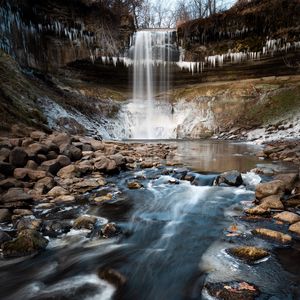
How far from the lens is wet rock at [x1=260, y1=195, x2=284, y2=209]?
5.18m

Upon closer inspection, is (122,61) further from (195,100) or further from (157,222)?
(157,222)

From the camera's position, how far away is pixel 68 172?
7.48 m

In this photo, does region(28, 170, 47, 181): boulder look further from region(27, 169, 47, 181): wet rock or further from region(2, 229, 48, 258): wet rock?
region(2, 229, 48, 258): wet rock

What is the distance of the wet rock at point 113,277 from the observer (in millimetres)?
3401

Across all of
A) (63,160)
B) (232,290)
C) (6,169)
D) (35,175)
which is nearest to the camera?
(232,290)

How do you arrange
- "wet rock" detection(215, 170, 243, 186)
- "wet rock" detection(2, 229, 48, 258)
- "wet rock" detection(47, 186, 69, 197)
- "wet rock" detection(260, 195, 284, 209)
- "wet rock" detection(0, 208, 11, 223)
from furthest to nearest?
"wet rock" detection(215, 170, 243, 186) < "wet rock" detection(47, 186, 69, 197) < "wet rock" detection(260, 195, 284, 209) < "wet rock" detection(0, 208, 11, 223) < "wet rock" detection(2, 229, 48, 258)

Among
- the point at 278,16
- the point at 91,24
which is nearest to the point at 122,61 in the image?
the point at 91,24

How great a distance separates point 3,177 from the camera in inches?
254

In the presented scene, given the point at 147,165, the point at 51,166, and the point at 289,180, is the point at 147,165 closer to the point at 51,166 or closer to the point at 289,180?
the point at 51,166

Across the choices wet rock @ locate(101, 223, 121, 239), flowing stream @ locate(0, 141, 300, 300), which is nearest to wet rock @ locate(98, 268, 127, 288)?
flowing stream @ locate(0, 141, 300, 300)

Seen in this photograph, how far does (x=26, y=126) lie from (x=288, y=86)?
18.1 metres

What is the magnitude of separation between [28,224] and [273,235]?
345 cm

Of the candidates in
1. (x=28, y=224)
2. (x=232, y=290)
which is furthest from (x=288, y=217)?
(x=28, y=224)

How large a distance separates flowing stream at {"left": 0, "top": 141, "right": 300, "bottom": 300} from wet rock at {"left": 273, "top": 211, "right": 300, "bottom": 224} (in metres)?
0.58
